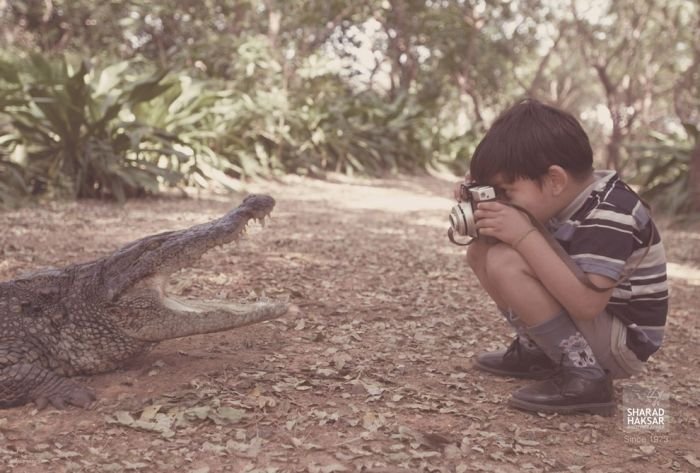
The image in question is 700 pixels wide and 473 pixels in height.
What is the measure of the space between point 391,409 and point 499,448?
0.40 metres

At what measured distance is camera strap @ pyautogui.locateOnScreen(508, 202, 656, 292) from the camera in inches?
82.1

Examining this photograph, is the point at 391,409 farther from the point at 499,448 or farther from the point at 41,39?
the point at 41,39

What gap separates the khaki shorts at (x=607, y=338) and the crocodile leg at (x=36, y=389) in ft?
5.39

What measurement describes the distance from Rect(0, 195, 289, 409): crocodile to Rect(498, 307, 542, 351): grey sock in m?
0.81

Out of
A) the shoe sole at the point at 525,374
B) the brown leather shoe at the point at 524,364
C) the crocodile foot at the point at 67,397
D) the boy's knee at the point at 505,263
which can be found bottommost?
the crocodile foot at the point at 67,397

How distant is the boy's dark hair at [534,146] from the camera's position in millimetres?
2158

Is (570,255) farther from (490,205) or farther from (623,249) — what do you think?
(490,205)

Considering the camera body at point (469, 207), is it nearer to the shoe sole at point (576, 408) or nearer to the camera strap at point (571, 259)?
the camera strap at point (571, 259)

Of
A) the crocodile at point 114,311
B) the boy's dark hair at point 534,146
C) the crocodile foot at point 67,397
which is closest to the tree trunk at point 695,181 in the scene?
the boy's dark hair at point 534,146

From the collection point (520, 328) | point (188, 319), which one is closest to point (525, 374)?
point (520, 328)

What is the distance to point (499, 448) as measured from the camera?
203 centimetres

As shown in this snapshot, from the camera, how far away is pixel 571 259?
214 centimetres

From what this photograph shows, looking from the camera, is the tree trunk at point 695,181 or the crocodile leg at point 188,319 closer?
the crocodile leg at point 188,319

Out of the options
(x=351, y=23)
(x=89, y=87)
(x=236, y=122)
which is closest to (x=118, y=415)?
(x=89, y=87)
